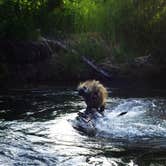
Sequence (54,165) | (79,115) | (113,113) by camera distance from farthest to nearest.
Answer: (113,113), (79,115), (54,165)

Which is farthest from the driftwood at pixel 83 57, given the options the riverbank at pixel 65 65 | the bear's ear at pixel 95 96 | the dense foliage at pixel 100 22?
the bear's ear at pixel 95 96

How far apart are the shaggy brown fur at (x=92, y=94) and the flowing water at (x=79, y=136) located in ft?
2.09

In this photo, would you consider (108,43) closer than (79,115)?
No

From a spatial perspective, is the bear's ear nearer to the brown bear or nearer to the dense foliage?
the brown bear

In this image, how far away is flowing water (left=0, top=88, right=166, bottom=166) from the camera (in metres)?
14.1

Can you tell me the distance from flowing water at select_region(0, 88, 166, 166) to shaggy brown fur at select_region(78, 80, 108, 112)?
25.1 inches

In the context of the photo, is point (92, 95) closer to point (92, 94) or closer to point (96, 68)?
point (92, 94)

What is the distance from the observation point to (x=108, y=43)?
141 feet

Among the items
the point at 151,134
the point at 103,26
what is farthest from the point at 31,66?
the point at 151,134

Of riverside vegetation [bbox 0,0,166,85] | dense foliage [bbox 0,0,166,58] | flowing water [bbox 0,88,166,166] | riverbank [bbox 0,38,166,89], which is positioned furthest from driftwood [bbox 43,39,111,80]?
flowing water [bbox 0,88,166,166]

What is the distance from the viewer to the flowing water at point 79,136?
14148 millimetres

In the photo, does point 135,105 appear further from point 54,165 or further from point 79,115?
point 54,165

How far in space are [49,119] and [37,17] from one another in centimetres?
2385

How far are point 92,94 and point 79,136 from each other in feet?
12.5
